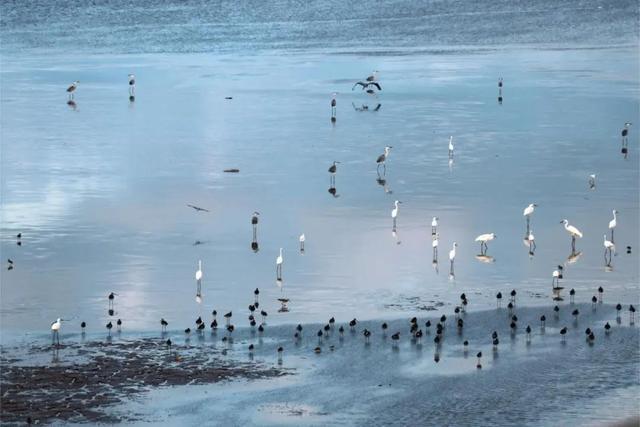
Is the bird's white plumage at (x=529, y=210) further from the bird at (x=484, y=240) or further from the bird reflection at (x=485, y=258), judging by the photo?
the bird reflection at (x=485, y=258)

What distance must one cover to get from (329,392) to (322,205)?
13.1 m

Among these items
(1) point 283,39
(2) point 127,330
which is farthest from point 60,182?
(1) point 283,39

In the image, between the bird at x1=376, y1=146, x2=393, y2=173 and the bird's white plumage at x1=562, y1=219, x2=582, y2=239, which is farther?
the bird at x1=376, y1=146, x2=393, y2=173

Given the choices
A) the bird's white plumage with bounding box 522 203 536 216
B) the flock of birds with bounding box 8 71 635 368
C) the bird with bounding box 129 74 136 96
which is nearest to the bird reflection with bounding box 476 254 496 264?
the flock of birds with bounding box 8 71 635 368

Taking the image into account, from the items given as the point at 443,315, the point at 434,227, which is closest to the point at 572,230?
the point at 434,227

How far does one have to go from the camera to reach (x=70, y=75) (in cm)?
6359

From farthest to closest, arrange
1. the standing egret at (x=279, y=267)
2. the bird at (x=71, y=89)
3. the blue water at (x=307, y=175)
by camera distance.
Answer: the bird at (x=71, y=89) < the standing egret at (x=279, y=267) < the blue water at (x=307, y=175)

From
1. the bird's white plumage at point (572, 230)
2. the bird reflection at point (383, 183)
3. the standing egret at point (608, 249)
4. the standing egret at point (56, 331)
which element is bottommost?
the standing egret at point (56, 331)

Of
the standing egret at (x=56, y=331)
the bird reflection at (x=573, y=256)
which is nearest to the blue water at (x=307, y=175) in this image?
the bird reflection at (x=573, y=256)

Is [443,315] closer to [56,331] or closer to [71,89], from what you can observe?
[56,331]

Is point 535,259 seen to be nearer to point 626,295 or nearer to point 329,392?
point 626,295

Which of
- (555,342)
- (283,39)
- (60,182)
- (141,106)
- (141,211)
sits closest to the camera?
(555,342)

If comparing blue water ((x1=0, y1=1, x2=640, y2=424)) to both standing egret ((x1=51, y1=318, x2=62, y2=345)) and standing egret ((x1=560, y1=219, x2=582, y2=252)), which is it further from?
standing egret ((x1=51, y1=318, x2=62, y2=345))

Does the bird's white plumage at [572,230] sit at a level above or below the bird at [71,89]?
below
